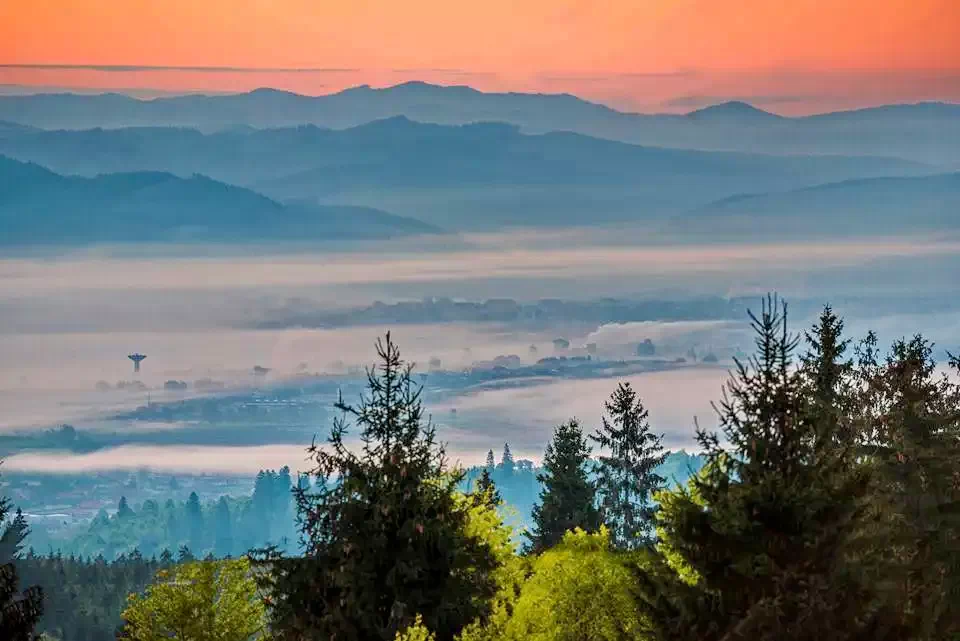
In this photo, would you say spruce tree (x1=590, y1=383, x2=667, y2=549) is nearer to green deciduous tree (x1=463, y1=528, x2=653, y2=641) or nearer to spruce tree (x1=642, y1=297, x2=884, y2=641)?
green deciduous tree (x1=463, y1=528, x2=653, y2=641)

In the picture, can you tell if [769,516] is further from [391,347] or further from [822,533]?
[391,347]

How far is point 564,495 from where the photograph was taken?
12425cm

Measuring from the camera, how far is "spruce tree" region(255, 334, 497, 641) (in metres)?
52.4

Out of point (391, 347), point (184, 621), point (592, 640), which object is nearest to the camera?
point (391, 347)

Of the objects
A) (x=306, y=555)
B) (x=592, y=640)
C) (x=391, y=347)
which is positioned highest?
(x=391, y=347)

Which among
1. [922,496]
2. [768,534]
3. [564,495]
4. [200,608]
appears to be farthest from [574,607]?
[564,495]

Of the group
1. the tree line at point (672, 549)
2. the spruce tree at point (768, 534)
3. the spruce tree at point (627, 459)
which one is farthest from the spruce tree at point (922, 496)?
the spruce tree at point (627, 459)

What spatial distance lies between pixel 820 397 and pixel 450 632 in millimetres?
37384

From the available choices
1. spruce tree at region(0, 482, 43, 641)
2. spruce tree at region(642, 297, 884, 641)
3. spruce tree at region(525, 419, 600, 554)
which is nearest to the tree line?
spruce tree at region(642, 297, 884, 641)

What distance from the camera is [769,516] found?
43.8 metres

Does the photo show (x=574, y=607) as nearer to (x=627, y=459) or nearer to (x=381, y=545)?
(x=381, y=545)

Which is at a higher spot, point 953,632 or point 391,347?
point 391,347

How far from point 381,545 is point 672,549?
362 inches

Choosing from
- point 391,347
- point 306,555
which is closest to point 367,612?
point 306,555
